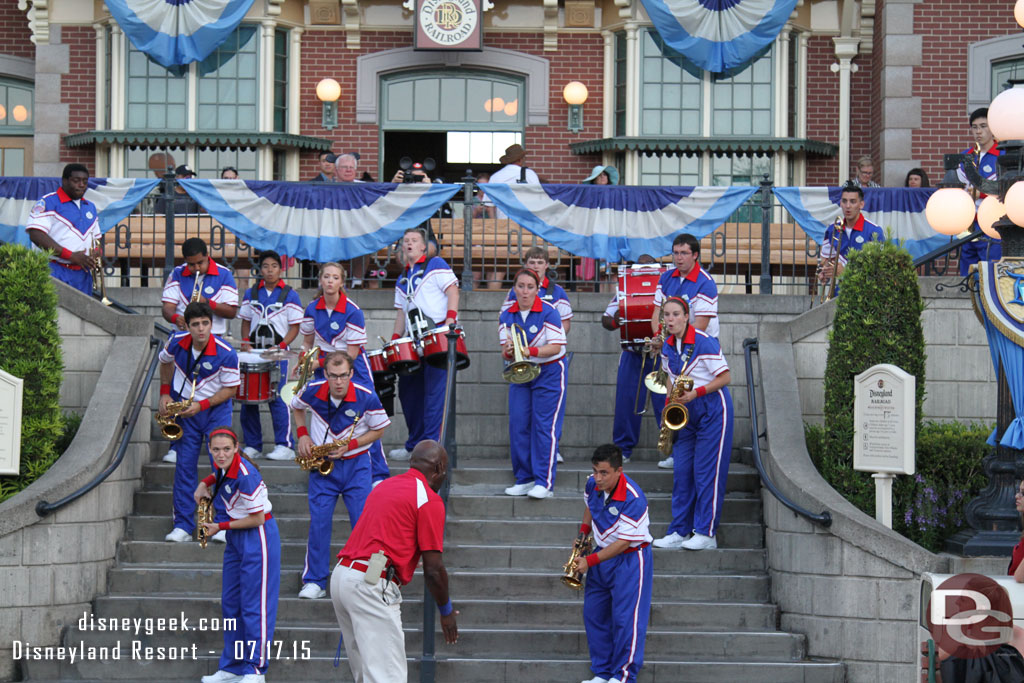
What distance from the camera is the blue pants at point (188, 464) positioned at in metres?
11.4

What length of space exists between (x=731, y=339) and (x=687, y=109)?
5.88 meters

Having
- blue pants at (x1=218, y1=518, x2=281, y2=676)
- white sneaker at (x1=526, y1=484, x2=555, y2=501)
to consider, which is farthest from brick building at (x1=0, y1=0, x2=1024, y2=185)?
blue pants at (x1=218, y1=518, x2=281, y2=676)

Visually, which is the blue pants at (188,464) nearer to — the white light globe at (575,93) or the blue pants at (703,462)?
the blue pants at (703,462)

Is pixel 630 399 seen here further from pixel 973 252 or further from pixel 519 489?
pixel 973 252

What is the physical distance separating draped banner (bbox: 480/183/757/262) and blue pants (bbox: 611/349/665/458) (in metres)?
1.77

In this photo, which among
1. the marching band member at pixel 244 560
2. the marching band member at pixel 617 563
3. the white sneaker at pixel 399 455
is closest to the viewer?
the marching band member at pixel 617 563

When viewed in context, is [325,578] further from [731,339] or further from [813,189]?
[813,189]

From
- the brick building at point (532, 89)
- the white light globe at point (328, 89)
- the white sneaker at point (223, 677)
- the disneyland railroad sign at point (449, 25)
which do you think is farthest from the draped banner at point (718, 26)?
the white sneaker at point (223, 677)

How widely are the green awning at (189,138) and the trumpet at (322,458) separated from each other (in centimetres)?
897

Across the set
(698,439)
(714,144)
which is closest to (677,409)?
(698,439)

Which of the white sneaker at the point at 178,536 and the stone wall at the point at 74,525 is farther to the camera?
the white sneaker at the point at 178,536

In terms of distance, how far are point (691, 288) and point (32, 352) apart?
17.9 feet

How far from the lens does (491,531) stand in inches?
460

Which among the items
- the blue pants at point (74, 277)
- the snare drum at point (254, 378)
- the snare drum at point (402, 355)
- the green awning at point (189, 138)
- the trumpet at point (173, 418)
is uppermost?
the green awning at point (189, 138)
